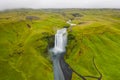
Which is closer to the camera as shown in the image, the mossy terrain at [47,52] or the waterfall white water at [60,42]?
the mossy terrain at [47,52]

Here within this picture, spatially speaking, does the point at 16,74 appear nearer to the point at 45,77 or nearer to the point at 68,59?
the point at 45,77

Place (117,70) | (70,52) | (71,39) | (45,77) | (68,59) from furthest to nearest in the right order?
(71,39), (70,52), (68,59), (117,70), (45,77)

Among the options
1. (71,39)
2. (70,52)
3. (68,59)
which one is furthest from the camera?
(71,39)

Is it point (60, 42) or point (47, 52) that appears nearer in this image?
point (47, 52)

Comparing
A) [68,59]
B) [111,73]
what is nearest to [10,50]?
[68,59]

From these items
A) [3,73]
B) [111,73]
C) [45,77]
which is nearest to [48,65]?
[45,77]

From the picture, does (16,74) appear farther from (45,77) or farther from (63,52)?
(63,52)

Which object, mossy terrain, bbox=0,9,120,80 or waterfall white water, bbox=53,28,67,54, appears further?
waterfall white water, bbox=53,28,67,54

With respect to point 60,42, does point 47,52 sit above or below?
below

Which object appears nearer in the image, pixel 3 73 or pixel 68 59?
A: pixel 3 73
